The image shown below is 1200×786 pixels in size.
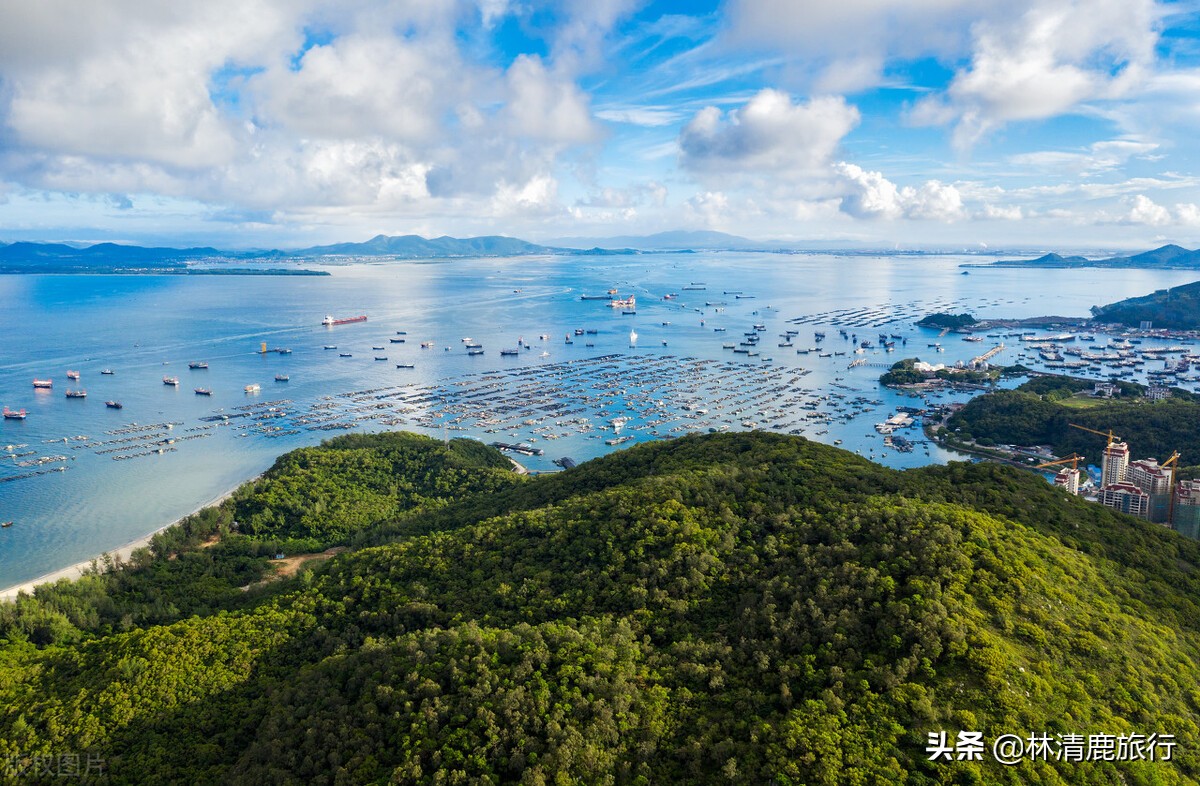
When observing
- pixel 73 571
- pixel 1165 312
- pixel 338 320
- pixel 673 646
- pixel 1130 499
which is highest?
pixel 338 320

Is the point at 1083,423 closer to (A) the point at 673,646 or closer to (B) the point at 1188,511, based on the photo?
(B) the point at 1188,511

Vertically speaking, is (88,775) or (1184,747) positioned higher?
(1184,747)

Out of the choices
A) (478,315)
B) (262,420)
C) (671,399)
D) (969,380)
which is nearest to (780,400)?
(671,399)

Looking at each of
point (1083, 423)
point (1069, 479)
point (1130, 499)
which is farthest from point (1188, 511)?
point (1083, 423)

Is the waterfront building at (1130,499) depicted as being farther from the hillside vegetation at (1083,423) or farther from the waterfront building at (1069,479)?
the hillside vegetation at (1083,423)

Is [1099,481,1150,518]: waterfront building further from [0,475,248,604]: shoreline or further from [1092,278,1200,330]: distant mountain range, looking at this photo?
[1092,278,1200,330]: distant mountain range

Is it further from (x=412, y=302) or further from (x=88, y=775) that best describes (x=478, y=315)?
(x=88, y=775)
